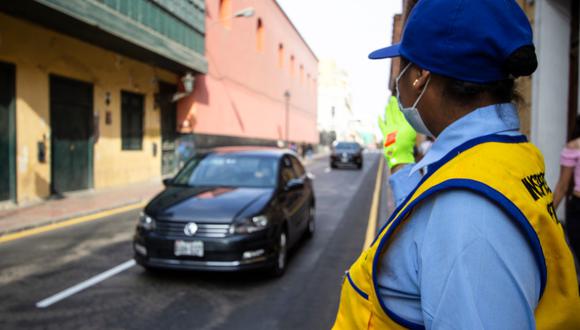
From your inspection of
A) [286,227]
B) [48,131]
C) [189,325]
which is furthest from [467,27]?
[48,131]

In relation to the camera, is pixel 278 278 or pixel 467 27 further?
pixel 278 278

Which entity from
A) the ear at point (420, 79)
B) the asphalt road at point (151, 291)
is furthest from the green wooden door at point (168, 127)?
the ear at point (420, 79)

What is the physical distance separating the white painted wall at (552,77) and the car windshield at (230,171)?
4.60m

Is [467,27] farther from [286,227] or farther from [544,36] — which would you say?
[544,36]

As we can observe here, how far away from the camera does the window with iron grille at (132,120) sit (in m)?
16.3

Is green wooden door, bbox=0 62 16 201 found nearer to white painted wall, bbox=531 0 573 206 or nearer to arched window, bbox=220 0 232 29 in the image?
white painted wall, bbox=531 0 573 206

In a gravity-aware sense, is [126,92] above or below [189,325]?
above

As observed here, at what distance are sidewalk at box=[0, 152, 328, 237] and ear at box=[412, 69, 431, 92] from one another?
859 cm

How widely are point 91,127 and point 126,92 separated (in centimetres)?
258

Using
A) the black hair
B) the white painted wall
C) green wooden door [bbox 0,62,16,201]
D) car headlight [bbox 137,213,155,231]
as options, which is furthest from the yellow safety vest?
green wooden door [bbox 0,62,16,201]

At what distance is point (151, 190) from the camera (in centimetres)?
1497

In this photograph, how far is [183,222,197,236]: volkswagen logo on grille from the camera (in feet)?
16.4

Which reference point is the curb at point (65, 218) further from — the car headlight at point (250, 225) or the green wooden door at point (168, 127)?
the green wooden door at point (168, 127)

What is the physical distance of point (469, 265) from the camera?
0.82 metres
